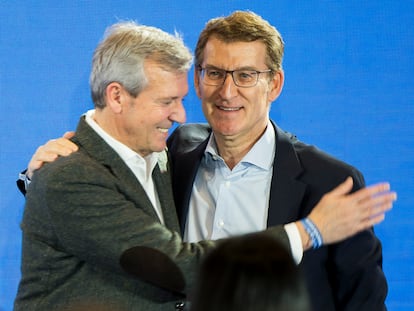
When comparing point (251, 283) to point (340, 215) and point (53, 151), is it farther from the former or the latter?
point (53, 151)

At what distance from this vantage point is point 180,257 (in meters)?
1.78

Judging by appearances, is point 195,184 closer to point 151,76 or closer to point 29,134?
point 151,76

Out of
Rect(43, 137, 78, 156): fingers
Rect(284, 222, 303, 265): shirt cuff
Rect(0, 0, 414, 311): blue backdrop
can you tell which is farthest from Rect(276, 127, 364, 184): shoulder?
Rect(0, 0, 414, 311): blue backdrop

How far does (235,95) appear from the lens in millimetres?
2168

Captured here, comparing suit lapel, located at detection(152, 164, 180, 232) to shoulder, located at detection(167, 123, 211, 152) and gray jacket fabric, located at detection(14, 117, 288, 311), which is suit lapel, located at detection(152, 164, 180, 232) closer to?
gray jacket fabric, located at detection(14, 117, 288, 311)

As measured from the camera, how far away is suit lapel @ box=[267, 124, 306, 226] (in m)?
2.09

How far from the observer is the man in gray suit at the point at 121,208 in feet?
5.85

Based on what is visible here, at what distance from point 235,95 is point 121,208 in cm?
55

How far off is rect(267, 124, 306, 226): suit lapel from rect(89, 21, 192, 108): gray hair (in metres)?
0.41

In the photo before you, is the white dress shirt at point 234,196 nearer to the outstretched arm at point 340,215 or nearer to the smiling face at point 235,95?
the smiling face at point 235,95

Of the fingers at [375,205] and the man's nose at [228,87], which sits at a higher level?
the man's nose at [228,87]

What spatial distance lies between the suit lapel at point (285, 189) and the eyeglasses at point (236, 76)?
0.76 feet

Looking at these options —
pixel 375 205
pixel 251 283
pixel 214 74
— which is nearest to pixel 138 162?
pixel 214 74

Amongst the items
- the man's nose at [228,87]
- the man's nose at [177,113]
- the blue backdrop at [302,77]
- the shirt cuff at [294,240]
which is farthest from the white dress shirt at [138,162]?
the blue backdrop at [302,77]
